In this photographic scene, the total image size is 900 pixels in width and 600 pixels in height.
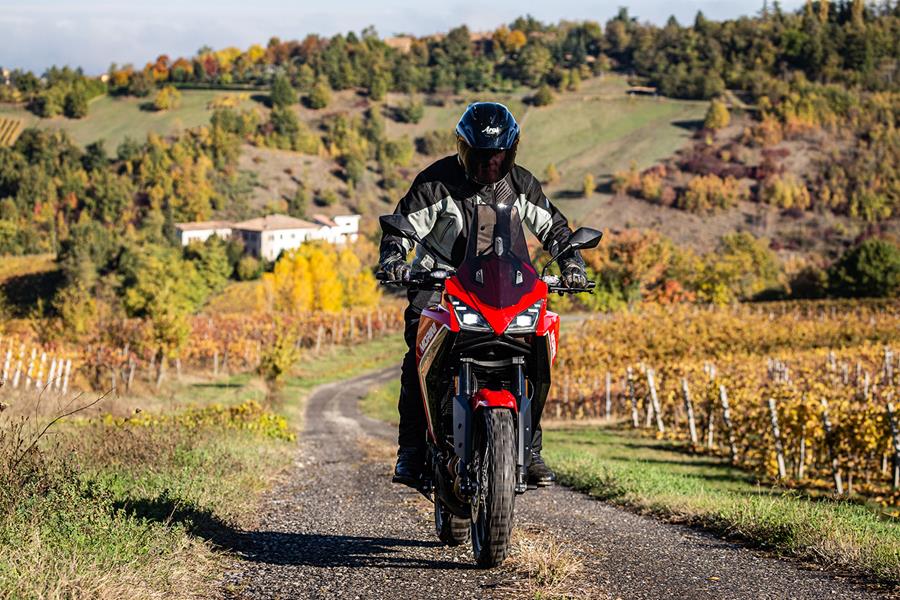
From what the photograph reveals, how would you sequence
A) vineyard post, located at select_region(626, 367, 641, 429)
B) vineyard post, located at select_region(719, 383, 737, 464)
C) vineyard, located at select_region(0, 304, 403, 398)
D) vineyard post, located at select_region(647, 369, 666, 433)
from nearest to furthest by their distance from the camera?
vineyard post, located at select_region(719, 383, 737, 464), vineyard post, located at select_region(647, 369, 666, 433), vineyard post, located at select_region(626, 367, 641, 429), vineyard, located at select_region(0, 304, 403, 398)

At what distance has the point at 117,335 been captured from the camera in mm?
49281

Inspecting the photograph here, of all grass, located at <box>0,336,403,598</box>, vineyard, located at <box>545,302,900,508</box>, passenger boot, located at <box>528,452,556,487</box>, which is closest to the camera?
grass, located at <box>0,336,403,598</box>

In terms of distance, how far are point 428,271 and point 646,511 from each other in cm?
452

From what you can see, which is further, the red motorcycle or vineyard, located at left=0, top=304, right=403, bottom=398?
vineyard, located at left=0, top=304, right=403, bottom=398

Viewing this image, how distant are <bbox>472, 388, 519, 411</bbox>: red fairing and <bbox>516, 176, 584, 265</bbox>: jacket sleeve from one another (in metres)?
1.19

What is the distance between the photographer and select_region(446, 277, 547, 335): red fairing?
5.81 metres

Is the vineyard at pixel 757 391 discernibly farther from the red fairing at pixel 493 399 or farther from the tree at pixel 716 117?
the tree at pixel 716 117

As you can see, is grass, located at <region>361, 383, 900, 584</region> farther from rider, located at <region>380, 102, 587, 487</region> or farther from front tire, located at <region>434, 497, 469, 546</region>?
front tire, located at <region>434, 497, 469, 546</region>

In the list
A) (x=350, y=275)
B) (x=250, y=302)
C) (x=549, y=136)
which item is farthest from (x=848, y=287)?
(x=549, y=136)

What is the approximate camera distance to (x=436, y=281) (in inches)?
240

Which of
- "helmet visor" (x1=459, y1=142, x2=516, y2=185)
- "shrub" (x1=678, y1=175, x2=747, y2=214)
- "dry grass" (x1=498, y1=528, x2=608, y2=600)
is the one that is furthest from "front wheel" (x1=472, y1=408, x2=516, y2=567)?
"shrub" (x1=678, y1=175, x2=747, y2=214)

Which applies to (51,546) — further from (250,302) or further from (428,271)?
(250,302)

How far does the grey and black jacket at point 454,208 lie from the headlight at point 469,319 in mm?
839

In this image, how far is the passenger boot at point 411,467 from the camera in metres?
6.93
